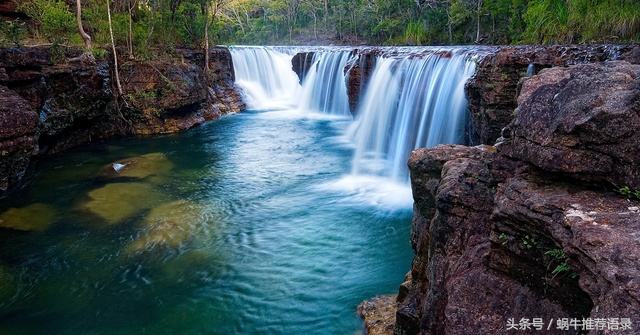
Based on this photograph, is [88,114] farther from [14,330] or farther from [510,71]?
[510,71]

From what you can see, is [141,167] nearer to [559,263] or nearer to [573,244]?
[559,263]

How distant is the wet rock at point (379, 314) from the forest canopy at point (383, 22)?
1177 cm

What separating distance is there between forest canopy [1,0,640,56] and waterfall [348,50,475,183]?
14.4 feet

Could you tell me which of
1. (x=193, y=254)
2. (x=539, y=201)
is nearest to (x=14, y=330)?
(x=193, y=254)

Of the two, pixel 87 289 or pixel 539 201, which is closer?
pixel 539 201

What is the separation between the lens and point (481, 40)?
1244 inches

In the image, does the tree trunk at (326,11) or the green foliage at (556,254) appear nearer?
the green foliage at (556,254)

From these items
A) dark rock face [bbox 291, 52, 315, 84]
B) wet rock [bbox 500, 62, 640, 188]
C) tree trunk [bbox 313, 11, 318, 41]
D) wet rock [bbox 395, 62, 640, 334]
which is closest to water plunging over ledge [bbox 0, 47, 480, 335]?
wet rock [bbox 395, 62, 640, 334]

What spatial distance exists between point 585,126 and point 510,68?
6427 mm

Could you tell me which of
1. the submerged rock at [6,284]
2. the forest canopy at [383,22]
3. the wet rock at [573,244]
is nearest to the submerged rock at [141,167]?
the forest canopy at [383,22]

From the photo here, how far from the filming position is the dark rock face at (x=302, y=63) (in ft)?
88.5

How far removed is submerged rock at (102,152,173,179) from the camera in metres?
→ 13.5

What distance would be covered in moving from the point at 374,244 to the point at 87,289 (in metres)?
5.53

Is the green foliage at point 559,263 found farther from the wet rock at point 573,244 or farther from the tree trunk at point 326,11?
the tree trunk at point 326,11
